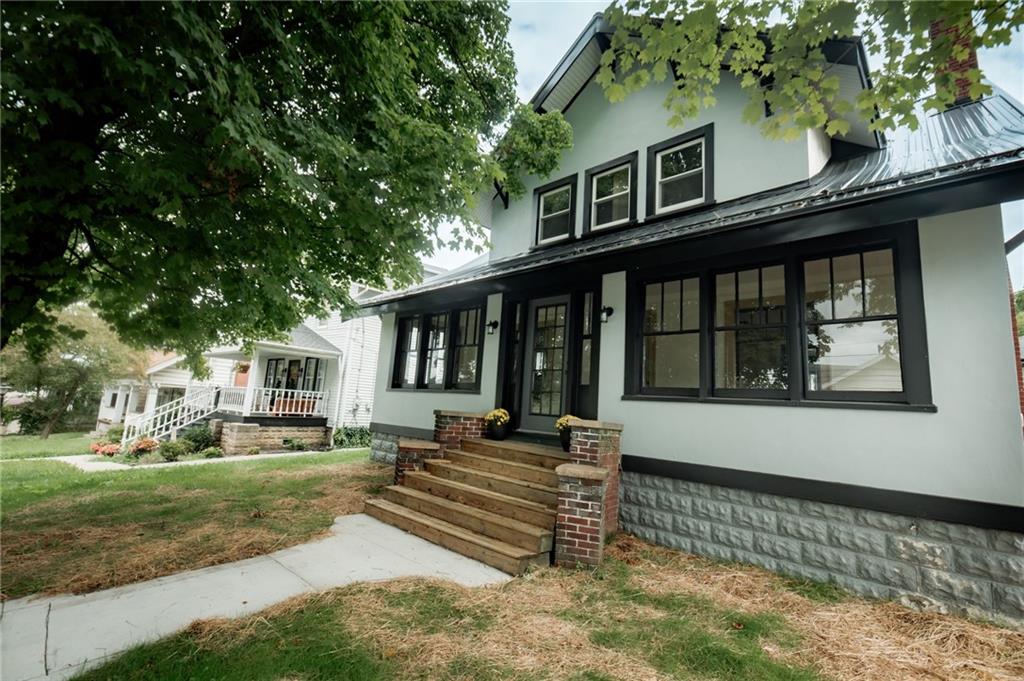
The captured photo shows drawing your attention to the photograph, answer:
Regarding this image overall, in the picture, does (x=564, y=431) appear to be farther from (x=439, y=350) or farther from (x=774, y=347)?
(x=439, y=350)

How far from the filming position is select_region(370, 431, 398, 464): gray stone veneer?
9.10 metres

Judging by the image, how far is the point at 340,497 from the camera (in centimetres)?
642

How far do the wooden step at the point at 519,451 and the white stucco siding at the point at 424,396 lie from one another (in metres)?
0.98

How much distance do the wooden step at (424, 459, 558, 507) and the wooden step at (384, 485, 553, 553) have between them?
0.34 m

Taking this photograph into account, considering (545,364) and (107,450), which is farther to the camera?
(107,450)

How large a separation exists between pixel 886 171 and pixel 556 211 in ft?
15.3

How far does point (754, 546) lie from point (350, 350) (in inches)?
568

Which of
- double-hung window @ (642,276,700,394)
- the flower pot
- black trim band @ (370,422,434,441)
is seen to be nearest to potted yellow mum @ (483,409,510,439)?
the flower pot

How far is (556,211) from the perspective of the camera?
26.3 ft

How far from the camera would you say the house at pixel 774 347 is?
11.8 feet

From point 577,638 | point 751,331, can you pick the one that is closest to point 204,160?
point 577,638

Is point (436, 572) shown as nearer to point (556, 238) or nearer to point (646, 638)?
point (646, 638)

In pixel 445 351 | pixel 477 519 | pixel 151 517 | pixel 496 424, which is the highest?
pixel 445 351

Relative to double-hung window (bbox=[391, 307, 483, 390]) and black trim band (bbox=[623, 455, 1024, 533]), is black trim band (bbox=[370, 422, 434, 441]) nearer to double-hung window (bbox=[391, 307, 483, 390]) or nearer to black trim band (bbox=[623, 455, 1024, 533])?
double-hung window (bbox=[391, 307, 483, 390])
